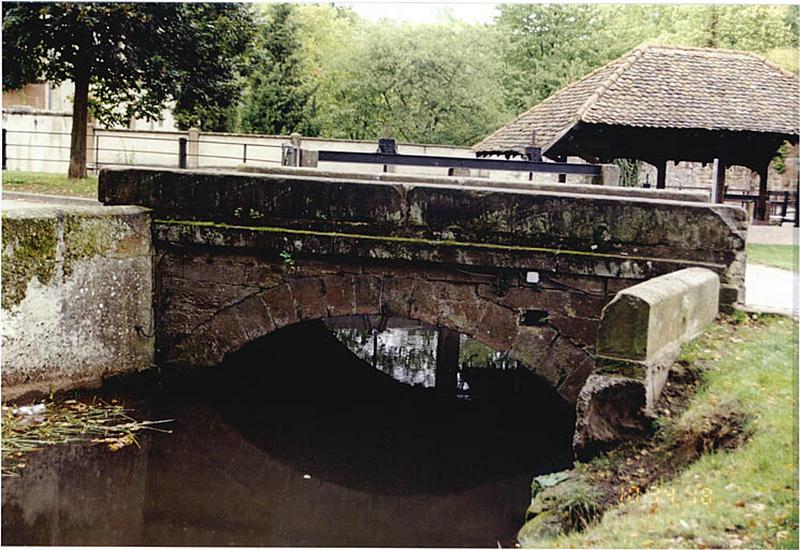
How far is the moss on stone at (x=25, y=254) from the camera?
8641 mm

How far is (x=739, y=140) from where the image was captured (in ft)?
65.2

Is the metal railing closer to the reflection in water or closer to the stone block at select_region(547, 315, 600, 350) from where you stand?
the reflection in water

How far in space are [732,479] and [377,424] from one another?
5309 millimetres

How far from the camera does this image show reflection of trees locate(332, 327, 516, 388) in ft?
46.6

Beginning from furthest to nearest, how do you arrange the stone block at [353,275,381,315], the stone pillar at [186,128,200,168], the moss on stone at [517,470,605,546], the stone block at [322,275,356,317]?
the stone pillar at [186,128,200,168]
the stone block at [322,275,356,317]
the stone block at [353,275,381,315]
the moss on stone at [517,470,605,546]

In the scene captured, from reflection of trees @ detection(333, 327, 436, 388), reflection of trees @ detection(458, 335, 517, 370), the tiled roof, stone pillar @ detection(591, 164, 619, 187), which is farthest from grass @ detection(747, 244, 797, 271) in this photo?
reflection of trees @ detection(333, 327, 436, 388)

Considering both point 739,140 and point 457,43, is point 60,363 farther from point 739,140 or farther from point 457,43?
point 457,43

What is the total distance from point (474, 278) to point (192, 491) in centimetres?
304

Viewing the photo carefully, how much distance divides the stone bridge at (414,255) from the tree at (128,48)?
939cm

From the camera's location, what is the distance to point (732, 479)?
5719 millimetres

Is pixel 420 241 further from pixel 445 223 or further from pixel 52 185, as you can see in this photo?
pixel 52 185

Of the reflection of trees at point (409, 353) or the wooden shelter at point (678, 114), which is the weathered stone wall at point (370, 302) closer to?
the reflection of trees at point (409, 353)

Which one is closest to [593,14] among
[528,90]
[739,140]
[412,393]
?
[528,90]

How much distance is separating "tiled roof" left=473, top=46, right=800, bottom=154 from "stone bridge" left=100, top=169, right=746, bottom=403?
8.90m
